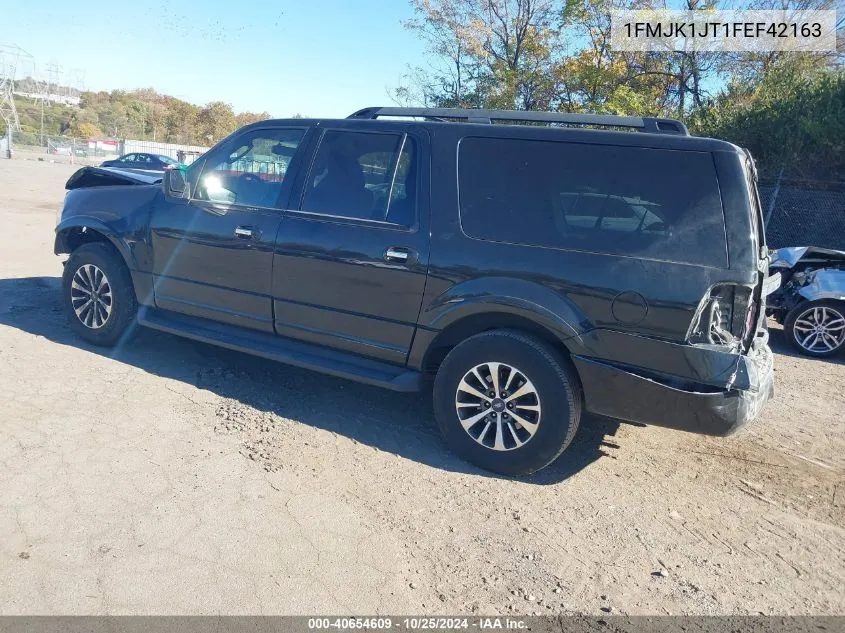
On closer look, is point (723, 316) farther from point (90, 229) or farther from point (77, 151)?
point (77, 151)

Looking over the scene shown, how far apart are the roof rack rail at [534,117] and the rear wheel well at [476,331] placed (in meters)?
1.29

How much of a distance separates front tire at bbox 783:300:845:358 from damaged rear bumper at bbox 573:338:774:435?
4.81 metres

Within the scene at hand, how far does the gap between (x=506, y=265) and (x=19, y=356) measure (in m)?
4.03

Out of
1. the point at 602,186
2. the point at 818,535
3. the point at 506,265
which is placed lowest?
the point at 818,535

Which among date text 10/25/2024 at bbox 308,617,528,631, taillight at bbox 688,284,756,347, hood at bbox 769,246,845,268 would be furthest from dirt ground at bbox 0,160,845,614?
hood at bbox 769,246,845,268

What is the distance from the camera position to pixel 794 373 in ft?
22.7

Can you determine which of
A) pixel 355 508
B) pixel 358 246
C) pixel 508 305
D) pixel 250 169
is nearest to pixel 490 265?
pixel 508 305

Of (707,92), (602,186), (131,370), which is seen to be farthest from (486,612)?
(707,92)

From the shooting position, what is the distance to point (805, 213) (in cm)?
1398

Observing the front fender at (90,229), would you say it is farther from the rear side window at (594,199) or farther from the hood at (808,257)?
the hood at (808,257)

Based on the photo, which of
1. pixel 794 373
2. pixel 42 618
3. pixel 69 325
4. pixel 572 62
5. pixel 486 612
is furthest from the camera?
pixel 572 62

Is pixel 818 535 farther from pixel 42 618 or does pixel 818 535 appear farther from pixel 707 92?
pixel 707 92

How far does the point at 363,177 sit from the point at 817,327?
246 inches

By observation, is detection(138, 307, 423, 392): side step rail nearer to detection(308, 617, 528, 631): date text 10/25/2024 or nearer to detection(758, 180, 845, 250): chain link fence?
detection(308, 617, 528, 631): date text 10/25/2024
